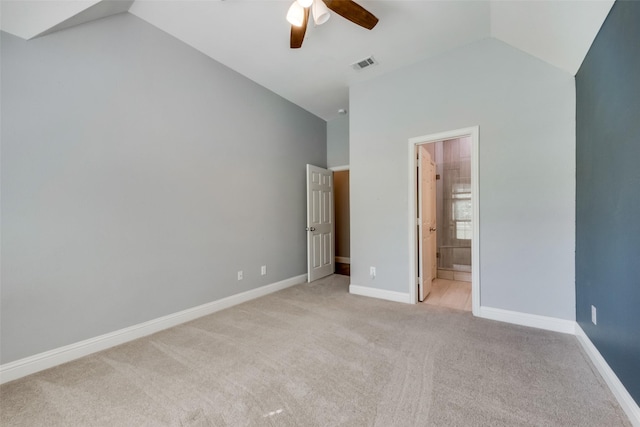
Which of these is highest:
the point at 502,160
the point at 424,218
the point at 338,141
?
the point at 338,141

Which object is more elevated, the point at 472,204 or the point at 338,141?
the point at 338,141

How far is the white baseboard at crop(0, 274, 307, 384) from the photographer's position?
5.85 ft

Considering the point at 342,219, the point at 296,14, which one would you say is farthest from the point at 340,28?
the point at 342,219

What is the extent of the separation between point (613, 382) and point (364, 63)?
3.53 metres

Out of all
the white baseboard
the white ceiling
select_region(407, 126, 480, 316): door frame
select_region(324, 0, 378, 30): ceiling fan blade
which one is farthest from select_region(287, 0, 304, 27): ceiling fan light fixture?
the white baseboard

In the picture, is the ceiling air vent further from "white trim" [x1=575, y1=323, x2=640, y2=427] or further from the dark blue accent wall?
"white trim" [x1=575, y1=323, x2=640, y2=427]

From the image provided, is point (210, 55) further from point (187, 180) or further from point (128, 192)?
point (128, 192)

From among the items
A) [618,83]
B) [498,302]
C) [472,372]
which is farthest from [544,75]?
[472,372]

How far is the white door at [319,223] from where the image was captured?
13.7 ft

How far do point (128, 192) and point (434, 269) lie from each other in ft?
14.7

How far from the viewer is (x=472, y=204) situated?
2.77 m

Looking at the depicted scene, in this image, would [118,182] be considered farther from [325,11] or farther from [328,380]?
[328,380]

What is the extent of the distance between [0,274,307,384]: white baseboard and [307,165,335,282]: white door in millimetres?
1315

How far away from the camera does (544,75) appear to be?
7.95 ft
